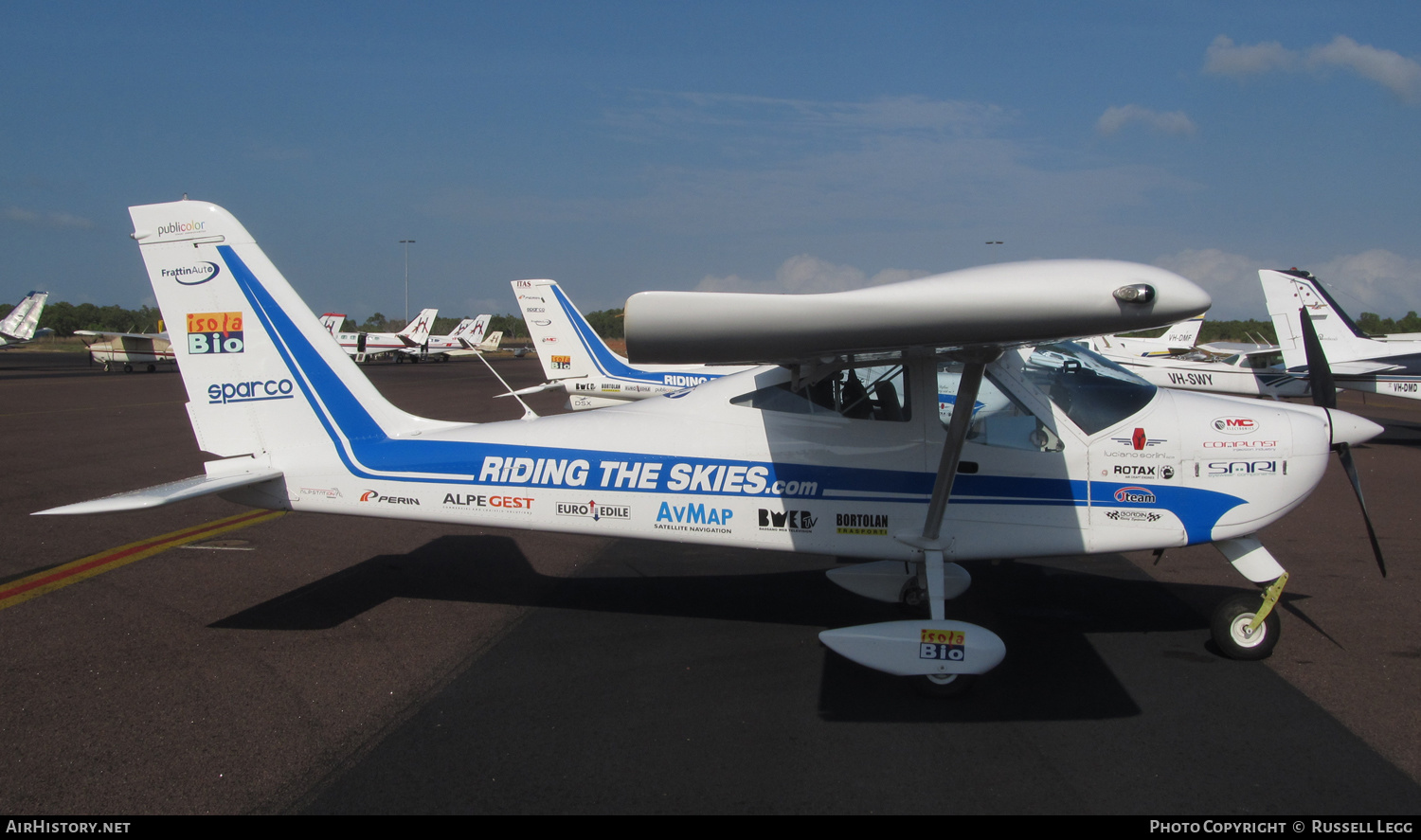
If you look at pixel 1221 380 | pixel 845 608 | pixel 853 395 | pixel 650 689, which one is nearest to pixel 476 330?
pixel 1221 380

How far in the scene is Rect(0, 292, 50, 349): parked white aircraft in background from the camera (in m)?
42.2

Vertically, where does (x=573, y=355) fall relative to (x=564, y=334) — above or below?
below

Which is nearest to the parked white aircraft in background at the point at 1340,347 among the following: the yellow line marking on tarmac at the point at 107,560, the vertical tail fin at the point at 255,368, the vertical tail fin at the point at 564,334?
the vertical tail fin at the point at 564,334

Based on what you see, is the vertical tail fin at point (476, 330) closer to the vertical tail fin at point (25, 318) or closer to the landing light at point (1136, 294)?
the vertical tail fin at point (25, 318)

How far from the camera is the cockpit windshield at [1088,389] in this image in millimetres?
4543

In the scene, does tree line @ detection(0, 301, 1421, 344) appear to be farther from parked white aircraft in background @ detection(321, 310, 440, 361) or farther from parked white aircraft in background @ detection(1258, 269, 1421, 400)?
parked white aircraft in background @ detection(1258, 269, 1421, 400)

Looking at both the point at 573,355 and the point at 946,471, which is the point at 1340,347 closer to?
the point at 573,355

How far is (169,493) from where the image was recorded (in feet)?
13.6

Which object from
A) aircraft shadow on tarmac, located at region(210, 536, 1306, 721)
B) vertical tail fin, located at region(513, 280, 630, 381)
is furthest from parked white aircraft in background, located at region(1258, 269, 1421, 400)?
vertical tail fin, located at region(513, 280, 630, 381)

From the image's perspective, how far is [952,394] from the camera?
4660 mm

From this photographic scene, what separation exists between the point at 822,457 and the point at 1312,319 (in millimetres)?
15156

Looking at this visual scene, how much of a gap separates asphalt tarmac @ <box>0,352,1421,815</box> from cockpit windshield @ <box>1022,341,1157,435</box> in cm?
142

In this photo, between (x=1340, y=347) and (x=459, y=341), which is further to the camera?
(x=459, y=341)

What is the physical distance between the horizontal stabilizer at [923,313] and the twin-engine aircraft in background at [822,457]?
930mm
